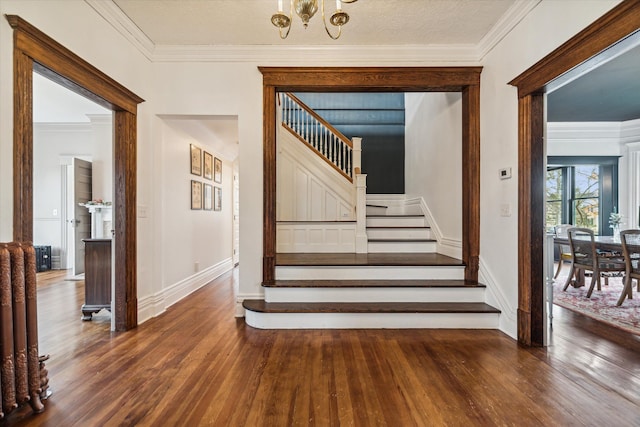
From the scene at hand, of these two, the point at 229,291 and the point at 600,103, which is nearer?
the point at 229,291

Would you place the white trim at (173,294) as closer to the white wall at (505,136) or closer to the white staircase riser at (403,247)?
the white staircase riser at (403,247)

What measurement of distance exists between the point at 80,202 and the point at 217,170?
2.74 metres

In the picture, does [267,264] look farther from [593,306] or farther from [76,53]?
[593,306]

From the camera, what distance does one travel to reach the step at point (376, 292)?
3148 millimetres

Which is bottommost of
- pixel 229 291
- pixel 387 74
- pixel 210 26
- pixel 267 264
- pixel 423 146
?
pixel 229 291

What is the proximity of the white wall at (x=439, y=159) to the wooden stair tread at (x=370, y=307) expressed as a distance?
95 centimetres

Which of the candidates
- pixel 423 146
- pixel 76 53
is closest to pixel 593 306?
pixel 423 146

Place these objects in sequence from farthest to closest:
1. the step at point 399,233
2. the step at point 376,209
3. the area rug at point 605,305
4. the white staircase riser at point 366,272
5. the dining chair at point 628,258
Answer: the step at point 376,209, the step at point 399,233, the dining chair at point 628,258, the white staircase riser at point 366,272, the area rug at point 605,305

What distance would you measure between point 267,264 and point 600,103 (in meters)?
5.90

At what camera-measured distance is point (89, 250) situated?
10.7 feet

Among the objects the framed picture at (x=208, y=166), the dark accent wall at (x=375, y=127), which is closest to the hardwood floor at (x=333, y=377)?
the framed picture at (x=208, y=166)

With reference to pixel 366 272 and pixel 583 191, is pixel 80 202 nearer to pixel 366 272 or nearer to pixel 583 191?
pixel 366 272

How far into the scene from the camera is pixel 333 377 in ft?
6.85

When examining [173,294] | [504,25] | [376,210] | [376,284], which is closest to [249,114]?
[376,284]
